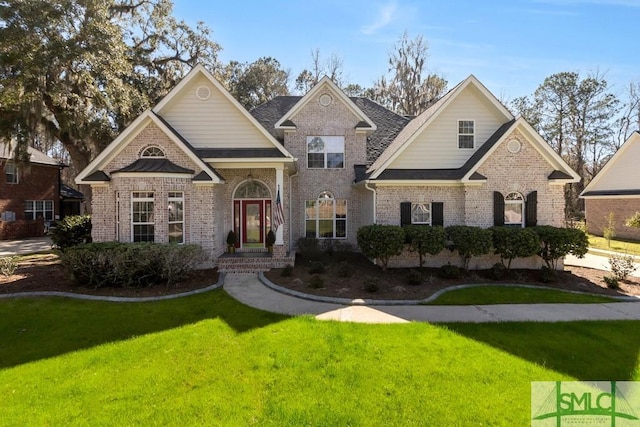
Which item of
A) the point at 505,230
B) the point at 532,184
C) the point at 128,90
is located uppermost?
the point at 128,90

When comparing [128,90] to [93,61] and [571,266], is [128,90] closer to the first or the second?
[93,61]

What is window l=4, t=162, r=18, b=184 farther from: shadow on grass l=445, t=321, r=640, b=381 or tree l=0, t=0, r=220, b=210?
shadow on grass l=445, t=321, r=640, b=381

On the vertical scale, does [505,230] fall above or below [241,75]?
below

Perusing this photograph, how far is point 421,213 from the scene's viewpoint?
43.2 ft

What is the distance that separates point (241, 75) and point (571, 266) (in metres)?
30.8

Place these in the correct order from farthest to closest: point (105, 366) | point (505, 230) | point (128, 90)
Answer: point (128, 90), point (505, 230), point (105, 366)

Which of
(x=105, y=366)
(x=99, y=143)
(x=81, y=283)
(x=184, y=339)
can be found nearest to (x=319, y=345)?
(x=184, y=339)

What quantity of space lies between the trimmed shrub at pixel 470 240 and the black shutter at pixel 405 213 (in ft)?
5.66

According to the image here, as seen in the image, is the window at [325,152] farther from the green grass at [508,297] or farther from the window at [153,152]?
the green grass at [508,297]

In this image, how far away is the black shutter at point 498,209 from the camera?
41.6 ft

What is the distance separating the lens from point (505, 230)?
38.3ft

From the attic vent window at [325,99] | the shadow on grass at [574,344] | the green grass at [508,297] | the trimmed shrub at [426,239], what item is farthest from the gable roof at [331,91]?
the shadow on grass at [574,344]

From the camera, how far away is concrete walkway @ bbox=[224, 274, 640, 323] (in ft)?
24.9

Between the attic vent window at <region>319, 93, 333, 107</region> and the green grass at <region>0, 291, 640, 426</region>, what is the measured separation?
1127 cm
